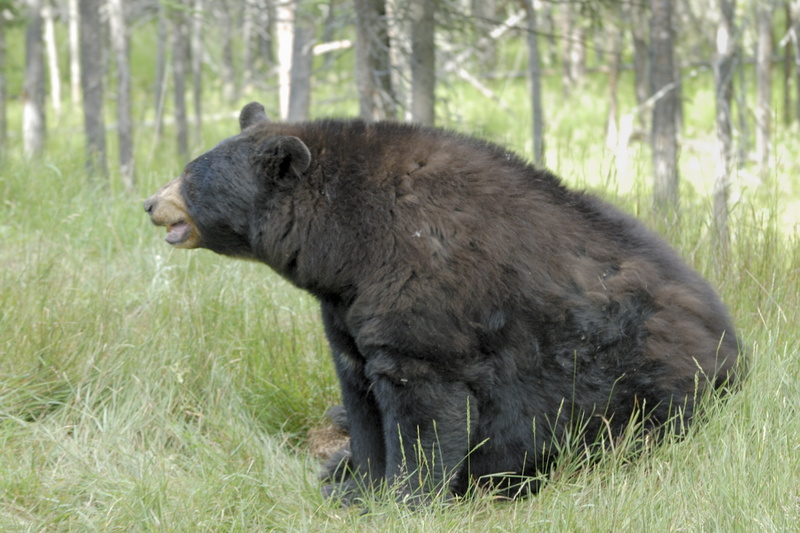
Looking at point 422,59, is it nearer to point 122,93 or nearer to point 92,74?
point 92,74

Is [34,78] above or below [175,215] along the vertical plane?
above

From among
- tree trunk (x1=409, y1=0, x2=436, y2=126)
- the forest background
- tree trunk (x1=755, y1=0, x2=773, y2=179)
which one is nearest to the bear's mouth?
the forest background

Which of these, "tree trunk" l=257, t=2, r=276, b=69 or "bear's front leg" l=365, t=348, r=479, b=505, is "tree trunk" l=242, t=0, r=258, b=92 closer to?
"tree trunk" l=257, t=2, r=276, b=69

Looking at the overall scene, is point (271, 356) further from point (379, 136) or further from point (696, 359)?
point (696, 359)

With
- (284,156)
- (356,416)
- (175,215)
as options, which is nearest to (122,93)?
(175,215)

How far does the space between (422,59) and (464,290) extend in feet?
13.9

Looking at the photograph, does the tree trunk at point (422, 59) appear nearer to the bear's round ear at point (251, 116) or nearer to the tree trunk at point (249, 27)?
the tree trunk at point (249, 27)

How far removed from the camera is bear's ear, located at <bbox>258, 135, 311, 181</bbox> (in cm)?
360

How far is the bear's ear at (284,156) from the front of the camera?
360 centimetres

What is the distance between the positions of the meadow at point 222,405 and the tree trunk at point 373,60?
2.37m

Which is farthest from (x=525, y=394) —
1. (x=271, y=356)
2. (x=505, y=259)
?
(x=271, y=356)

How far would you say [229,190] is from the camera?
3.79m

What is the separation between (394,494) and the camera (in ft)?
11.2

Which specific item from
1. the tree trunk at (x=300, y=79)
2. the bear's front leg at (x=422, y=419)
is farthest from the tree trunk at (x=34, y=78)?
the bear's front leg at (x=422, y=419)
